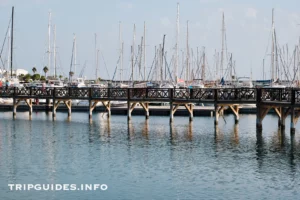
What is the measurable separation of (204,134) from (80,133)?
32.4 ft

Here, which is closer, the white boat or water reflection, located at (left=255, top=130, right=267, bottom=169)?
water reflection, located at (left=255, top=130, right=267, bottom=169)

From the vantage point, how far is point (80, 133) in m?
51.1

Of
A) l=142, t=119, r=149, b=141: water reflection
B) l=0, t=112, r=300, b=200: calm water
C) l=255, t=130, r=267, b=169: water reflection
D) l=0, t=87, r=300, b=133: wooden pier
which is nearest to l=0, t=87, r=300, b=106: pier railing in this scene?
l=0, t=87, r=300, b=133: wooden pier

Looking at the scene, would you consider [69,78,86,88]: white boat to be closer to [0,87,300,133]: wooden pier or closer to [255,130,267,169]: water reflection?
[0,87,300,133]: wooden pier

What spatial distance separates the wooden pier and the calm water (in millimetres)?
2345

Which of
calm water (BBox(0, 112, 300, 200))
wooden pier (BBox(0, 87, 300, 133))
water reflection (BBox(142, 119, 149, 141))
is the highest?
wooden pier (BBox(0, 87, 300, 133))

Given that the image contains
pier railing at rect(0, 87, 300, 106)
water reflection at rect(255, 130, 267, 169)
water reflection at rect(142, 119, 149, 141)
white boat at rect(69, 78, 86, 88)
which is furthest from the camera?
white boat at rect(69, 78, 86, 88)

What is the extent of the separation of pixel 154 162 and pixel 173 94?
2557cm

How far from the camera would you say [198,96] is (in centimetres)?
5856

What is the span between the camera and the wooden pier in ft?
162

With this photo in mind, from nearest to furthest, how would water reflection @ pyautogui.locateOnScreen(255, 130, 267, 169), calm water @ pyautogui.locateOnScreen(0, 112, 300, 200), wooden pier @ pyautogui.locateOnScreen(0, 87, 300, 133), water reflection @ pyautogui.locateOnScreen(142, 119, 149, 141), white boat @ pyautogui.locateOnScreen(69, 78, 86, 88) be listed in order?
calm water @ pyautogui.locateOnScreen(0, 112, 300, 200)
water reflection @ pyautogui.locateOnScreen(255, 130, 267, 169)
water reflection @ pyautogui.locateOnScreen(142, 119, 149, 141)
wooden pier @ pyautogui.locateOnScreen(0, 87, 300, 133)
white boat @ pyautogui.locateOnScreen(69, 78, 86, 88)

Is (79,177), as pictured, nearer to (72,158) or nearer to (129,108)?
(72,158)

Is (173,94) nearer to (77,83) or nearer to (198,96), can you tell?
(198,96)

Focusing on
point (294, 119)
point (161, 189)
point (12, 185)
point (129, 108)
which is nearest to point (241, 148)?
point (294, 119)
